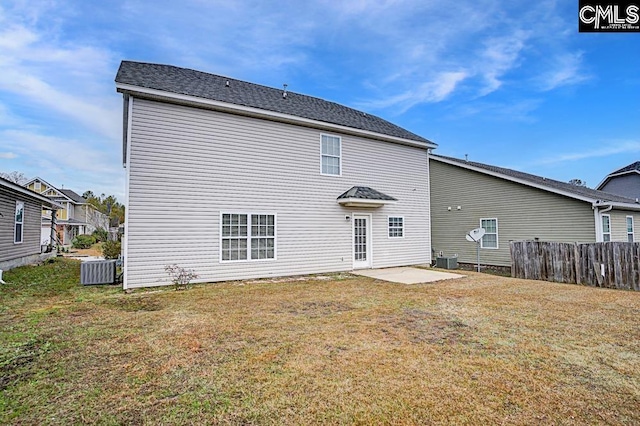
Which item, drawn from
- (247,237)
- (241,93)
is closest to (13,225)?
(247,237)

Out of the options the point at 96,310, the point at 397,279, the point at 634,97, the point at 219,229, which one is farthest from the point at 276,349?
the point at 634,97

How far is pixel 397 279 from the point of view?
10406mm

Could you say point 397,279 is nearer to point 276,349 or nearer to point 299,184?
point 299,184

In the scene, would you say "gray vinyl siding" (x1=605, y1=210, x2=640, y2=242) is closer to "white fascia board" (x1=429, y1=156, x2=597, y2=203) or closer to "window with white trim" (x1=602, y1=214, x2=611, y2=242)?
"window with white trim" (x1=602, y1=214, x2=611, y2=242)

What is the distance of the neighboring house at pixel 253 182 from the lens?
8.75 meters

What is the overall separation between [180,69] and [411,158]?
32.5 feet

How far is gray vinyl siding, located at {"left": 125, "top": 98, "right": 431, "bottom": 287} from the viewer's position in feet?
28.6

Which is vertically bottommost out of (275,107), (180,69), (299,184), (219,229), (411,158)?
(219,229)

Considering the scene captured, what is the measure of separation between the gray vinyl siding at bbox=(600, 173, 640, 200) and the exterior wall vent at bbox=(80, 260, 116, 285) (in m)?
31.0

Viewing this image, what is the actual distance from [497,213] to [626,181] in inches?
658

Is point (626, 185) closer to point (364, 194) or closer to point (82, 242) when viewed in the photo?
point (364, 194)

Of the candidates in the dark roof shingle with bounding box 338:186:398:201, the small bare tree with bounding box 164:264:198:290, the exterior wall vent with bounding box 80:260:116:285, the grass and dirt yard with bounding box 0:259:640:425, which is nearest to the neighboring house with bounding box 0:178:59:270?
the exterior wall vent with bounding box 80:260:116:285

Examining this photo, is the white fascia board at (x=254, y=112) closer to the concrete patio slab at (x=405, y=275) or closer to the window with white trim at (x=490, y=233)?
the concrete patio slab at (x=405, y=275)

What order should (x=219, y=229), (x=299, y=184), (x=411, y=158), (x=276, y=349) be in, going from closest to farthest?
(x=276, y=349)
(x=219, y=229)
(x=299, y=184)
(x=411, y=158)
